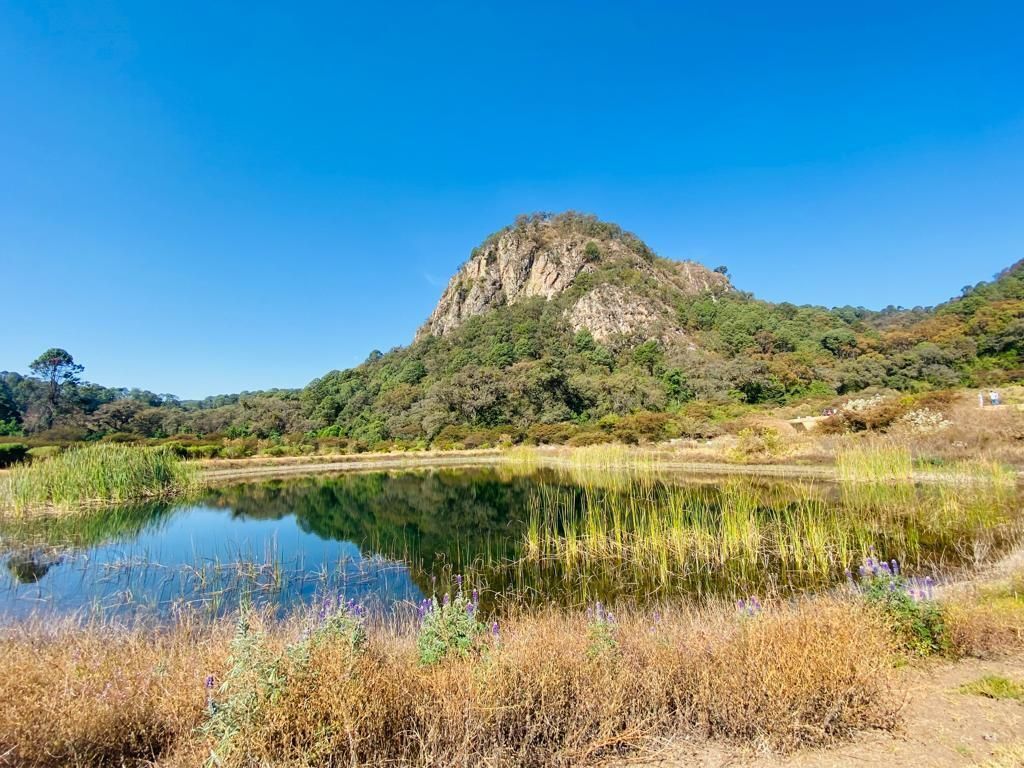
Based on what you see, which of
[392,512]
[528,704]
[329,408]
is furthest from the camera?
[329,408]

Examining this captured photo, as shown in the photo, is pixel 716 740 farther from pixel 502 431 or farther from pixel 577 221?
pixel 577 221

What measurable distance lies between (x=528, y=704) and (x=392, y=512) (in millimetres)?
11870

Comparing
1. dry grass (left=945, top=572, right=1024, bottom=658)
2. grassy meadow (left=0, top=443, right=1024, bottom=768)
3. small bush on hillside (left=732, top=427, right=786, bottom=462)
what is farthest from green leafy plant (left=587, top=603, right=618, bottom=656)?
small bush on hillside (left=732, top=427, right=786, bottom=462)

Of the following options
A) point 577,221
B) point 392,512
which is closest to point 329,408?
point 392,512

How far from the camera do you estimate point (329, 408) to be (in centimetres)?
5516

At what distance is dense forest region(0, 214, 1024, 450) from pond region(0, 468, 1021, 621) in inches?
815

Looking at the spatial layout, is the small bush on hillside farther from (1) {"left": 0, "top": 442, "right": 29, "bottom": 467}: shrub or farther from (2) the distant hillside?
(1) {"left": 0, "top": 442, "right": 29, "bottom": 467}: shrub

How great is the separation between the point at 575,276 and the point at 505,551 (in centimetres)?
8020

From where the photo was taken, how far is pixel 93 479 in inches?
589

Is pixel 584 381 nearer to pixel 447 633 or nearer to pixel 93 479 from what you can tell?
pixel 93 479

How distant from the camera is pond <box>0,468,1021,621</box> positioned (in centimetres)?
675

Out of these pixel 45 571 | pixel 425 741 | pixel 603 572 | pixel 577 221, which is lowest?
pixel 603 572

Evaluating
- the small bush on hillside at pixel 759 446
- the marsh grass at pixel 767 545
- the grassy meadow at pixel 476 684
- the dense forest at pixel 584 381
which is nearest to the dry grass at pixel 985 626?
the grassy meadow at pixel 476 684

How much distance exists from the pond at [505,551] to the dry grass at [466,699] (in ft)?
6.35
